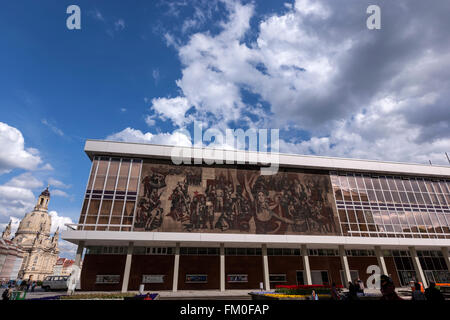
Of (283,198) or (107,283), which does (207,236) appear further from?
(107,283)

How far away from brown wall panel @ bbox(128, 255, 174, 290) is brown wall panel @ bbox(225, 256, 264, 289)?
7134mm

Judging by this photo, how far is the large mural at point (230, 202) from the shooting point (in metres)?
28.2

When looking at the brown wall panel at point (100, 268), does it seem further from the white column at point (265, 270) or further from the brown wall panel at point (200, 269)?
the white column at point (265, 270)

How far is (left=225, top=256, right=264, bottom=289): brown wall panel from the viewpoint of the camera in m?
30.4

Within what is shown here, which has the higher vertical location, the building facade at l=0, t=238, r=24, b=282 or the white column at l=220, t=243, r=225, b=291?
the building facade at l=0, t=238, r=24, b=282

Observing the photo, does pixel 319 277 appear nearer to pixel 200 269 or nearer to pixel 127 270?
pixel 200 269

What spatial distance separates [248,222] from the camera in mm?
29250

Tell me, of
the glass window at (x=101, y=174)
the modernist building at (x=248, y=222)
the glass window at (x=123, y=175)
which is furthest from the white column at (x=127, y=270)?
the glass window at (x=101, y=174)

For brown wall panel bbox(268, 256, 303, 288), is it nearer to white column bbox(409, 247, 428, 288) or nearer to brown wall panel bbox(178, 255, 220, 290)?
brown wall panel bbox(178, 255, 220, 290)

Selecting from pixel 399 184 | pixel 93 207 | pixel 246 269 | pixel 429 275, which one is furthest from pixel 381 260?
pixel 93 207

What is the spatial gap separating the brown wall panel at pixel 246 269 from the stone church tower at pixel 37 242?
117859 mm

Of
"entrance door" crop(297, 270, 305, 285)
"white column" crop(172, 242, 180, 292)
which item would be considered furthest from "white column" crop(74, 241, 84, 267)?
"entrance door" crop(297, 270, 305, 285)
